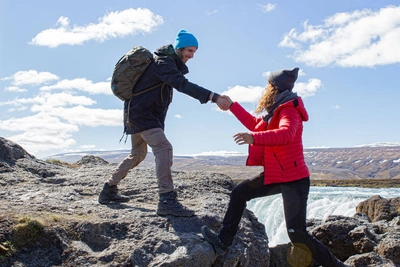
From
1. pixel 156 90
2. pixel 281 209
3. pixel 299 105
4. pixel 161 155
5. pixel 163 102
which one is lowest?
pixel 281 209

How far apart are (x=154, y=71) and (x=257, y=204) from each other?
26.7 m

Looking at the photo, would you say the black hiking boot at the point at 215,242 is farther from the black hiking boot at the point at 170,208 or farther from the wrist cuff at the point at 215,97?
the wrist cuff at the point at 215,97

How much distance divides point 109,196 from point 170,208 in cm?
153

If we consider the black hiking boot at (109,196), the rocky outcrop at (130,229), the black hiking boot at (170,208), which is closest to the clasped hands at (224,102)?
the black hiking boot at (170,208)

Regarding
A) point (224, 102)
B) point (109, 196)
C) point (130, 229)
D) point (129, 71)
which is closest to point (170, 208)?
point (130, 229)

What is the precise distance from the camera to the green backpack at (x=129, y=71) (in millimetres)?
6578

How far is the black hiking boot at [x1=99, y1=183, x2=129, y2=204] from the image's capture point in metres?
7.38

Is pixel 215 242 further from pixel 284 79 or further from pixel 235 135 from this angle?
pixel 284 79

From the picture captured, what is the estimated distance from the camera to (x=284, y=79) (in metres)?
5.67

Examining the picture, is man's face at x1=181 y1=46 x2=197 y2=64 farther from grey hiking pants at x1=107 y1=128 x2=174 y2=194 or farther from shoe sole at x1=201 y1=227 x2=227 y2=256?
shoe sole at x1=201 y1=227 x2=227 y2=256

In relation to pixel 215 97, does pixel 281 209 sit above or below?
below

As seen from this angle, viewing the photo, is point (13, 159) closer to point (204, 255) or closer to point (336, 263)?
point (204, 255)

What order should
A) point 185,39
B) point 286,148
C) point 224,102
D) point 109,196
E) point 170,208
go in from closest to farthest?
point 286,148 → point 224,102 → point 170,208 → point 185,39 → point 109,196

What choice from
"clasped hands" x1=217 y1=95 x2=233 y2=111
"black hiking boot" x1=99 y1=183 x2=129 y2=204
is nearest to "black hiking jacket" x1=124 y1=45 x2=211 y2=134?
"clasped hands" x1=217 y1=95 x2=233 y2=111
